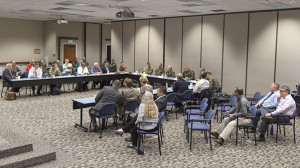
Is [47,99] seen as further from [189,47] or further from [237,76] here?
[237,76]

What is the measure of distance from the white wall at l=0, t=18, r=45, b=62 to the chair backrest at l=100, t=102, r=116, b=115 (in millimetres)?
13281

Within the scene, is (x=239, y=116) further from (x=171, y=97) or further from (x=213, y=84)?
(x=213, y=84)

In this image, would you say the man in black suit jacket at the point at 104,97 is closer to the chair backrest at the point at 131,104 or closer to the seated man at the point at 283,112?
the chair backrest at the point at 131,104

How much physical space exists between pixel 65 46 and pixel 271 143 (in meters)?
14.9

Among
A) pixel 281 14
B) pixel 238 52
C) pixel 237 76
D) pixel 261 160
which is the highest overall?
pixel 281 14

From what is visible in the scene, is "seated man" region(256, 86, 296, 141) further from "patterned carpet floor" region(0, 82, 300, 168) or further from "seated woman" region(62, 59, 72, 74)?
"seated woman" region(62, 59, 72, 74)

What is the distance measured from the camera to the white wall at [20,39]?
17578 millimetres

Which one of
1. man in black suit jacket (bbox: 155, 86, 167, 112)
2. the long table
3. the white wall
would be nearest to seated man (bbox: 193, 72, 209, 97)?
the long table

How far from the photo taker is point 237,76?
1238 cm

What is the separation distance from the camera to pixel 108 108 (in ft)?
22.1

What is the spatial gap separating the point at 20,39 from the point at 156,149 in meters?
15.1

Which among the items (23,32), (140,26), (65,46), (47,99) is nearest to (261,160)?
(47,99)

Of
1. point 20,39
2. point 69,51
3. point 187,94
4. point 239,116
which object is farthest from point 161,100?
point 20,39

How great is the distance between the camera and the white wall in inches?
692
